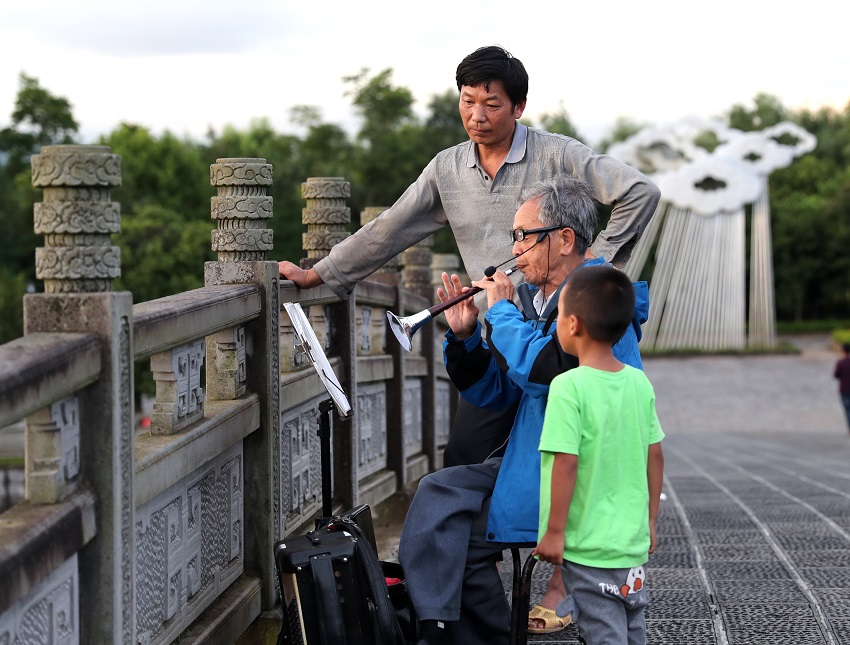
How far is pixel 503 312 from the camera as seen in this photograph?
3414 millimetres

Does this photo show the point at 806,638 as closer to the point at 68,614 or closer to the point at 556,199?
the point at 556,199

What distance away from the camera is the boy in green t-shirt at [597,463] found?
10.3ft

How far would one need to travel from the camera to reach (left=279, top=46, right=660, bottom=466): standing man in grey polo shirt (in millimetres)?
4129

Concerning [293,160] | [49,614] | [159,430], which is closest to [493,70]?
[159,430]

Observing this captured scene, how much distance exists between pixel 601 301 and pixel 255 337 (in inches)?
61.6

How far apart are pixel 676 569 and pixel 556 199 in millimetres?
2383

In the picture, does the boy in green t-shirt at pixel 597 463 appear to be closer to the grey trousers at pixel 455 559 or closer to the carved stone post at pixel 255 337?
the grey trousers at pixel 455 559

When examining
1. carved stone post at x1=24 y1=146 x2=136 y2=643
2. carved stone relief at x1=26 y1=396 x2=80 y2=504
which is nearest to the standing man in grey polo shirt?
carved stone post at x1=24 y1=146 x2=136 y2=643

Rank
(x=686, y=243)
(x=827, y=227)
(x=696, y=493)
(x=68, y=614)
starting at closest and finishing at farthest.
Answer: (x=68, y=614)
(x=696, y=493)
(x=686, y=243)
(x=827, y=227)

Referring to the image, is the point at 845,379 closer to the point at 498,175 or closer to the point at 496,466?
the point at 498,175

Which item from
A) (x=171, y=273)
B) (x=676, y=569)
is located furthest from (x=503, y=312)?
(x=171, y=273)

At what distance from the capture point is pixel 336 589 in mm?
3197

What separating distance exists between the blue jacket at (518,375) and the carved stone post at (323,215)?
2.13 metres

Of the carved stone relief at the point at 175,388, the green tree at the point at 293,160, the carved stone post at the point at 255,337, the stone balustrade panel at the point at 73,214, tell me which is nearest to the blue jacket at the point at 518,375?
the carved stone relief at the point at 175,388
